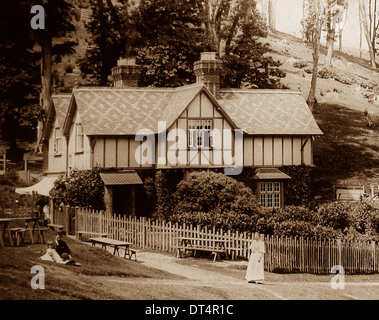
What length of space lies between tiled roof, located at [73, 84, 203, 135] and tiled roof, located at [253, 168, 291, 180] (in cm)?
666

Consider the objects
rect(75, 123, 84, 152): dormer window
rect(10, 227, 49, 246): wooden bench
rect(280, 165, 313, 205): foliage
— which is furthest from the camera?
rect(280, 165, 313, 205): foliage

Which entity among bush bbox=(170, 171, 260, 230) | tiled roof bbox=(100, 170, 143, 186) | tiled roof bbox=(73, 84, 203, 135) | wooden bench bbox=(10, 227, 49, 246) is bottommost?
wooden bench bbox=(10, 227, 49, 246)

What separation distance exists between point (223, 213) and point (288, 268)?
508 cm

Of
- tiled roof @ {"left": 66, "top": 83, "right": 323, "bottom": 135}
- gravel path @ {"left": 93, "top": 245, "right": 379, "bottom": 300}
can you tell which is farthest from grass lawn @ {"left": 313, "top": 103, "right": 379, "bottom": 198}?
gravel path @ {"left": 93, "top": 245, "right": 379, "bottom": 300}

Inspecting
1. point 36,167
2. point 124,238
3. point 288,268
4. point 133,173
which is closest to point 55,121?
point 36,167

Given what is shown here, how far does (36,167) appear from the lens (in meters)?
52.5

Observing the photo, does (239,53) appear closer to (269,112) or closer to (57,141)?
(269,112)

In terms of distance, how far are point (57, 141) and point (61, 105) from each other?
8.81 ft

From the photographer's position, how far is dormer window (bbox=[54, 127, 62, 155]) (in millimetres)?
46844

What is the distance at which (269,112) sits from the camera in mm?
45906

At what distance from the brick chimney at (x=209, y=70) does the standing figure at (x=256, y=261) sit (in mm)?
21715

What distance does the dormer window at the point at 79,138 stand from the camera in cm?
4234

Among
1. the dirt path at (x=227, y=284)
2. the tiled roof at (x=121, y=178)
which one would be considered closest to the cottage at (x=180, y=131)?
the tiled roof at (x=121, y=178)

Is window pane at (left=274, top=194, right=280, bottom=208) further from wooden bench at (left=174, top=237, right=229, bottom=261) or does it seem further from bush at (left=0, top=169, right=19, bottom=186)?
bush at (left=0, top=169, right=19, bottom=186)
